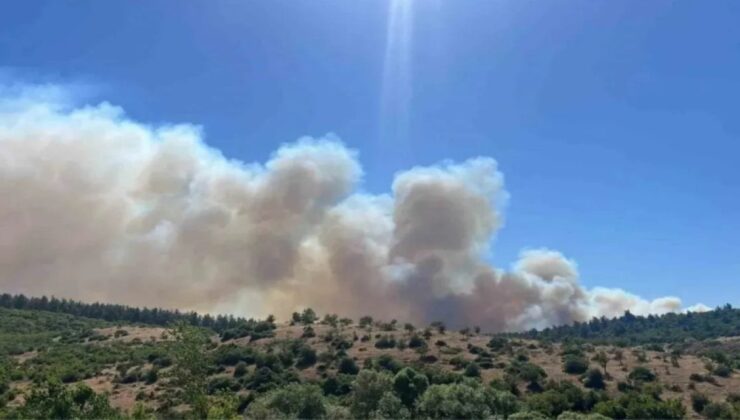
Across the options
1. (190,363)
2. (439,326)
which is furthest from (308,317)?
(190,363)

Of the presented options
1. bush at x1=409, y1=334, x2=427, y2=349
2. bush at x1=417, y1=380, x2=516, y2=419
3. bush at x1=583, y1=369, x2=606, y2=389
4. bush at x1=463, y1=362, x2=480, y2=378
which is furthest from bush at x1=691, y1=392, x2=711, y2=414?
bush at x1=409, y1=334, x2=427, y2=349

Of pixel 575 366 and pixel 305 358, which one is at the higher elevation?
pixel 575 366

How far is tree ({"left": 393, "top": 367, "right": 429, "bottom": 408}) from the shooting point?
224 feet

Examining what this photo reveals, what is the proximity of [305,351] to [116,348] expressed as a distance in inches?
1944

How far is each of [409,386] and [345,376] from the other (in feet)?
72.3

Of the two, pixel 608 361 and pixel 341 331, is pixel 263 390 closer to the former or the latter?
pixel 341 331

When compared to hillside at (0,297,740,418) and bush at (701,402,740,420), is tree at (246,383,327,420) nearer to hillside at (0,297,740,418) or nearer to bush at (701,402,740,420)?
hillside at (0,297,740,418)

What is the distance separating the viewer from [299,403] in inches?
2301

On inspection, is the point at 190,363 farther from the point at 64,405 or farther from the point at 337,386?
the point at 337,386

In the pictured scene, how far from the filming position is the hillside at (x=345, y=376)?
5862cm

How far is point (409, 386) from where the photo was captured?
228 ft

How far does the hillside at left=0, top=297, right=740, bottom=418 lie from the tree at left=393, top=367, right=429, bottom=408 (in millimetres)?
111

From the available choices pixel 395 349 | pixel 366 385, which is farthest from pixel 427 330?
pixel 366 385

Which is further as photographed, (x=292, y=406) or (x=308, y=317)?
(x=308, y=317)
